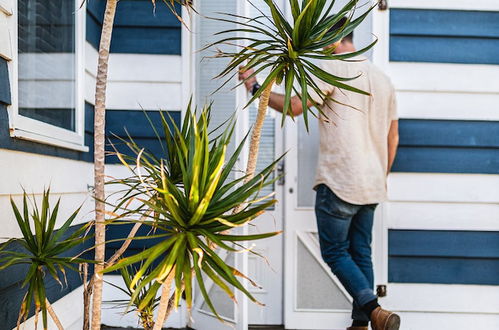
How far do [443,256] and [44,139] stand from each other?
2298 millimetres

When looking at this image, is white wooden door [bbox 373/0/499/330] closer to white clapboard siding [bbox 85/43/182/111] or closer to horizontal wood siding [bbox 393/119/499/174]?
horizontal wood siding [bbox 393/119/499/174]

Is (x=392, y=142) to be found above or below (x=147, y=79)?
below

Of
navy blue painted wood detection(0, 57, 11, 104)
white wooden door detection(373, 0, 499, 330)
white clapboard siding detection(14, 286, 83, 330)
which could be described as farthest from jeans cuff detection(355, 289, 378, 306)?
navy blue painted wood detection(0, 57, 11, 104)

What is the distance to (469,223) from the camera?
3.48m

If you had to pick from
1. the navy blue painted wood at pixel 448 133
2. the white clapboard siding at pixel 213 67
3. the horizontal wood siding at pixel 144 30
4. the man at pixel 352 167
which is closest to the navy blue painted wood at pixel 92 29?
the horizontal wood siding at pixel 144 30

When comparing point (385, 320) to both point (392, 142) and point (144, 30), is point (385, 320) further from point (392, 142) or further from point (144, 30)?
point (144, 30)

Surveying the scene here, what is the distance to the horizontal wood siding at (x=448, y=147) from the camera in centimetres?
348

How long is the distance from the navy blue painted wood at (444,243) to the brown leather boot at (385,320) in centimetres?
79

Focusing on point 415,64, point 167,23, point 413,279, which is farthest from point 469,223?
point 167,23

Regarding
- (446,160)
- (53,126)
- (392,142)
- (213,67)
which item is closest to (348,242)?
(392,142)

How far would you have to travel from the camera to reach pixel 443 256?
3492mm

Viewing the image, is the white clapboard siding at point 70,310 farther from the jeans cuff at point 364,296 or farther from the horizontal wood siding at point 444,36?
the horizontal wood siding at point 444,36

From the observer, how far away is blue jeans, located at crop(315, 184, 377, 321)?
2902mm

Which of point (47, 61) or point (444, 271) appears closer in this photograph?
point (47, 61)
